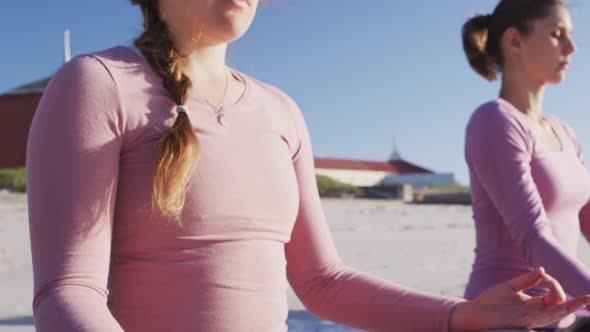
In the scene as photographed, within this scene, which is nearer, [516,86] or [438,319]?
→ [438,319]

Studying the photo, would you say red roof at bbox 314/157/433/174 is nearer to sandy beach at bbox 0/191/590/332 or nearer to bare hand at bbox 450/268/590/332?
sandy beach at bbox 0/191/590/332

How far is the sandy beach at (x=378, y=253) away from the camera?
3.86 m

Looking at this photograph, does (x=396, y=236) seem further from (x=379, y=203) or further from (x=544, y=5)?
(x=379, y=203)

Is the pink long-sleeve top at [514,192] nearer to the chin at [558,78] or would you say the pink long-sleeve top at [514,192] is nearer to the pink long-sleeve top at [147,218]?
the chin at [558,78]

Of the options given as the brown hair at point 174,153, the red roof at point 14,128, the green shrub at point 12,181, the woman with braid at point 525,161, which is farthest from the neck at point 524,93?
the red roof at point 14,128

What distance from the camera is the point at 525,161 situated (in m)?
1.66

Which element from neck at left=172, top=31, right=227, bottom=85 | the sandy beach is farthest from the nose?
the sandy beach

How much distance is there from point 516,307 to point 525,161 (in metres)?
0.68

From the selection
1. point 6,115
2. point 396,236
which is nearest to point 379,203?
point 396,236

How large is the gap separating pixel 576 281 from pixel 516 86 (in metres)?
0.70

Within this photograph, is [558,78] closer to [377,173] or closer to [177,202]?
[177,202]

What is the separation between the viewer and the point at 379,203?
16.7 m

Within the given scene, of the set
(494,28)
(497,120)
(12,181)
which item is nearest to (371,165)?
(12,181)

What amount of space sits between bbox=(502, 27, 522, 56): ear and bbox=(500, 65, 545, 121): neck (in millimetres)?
63
